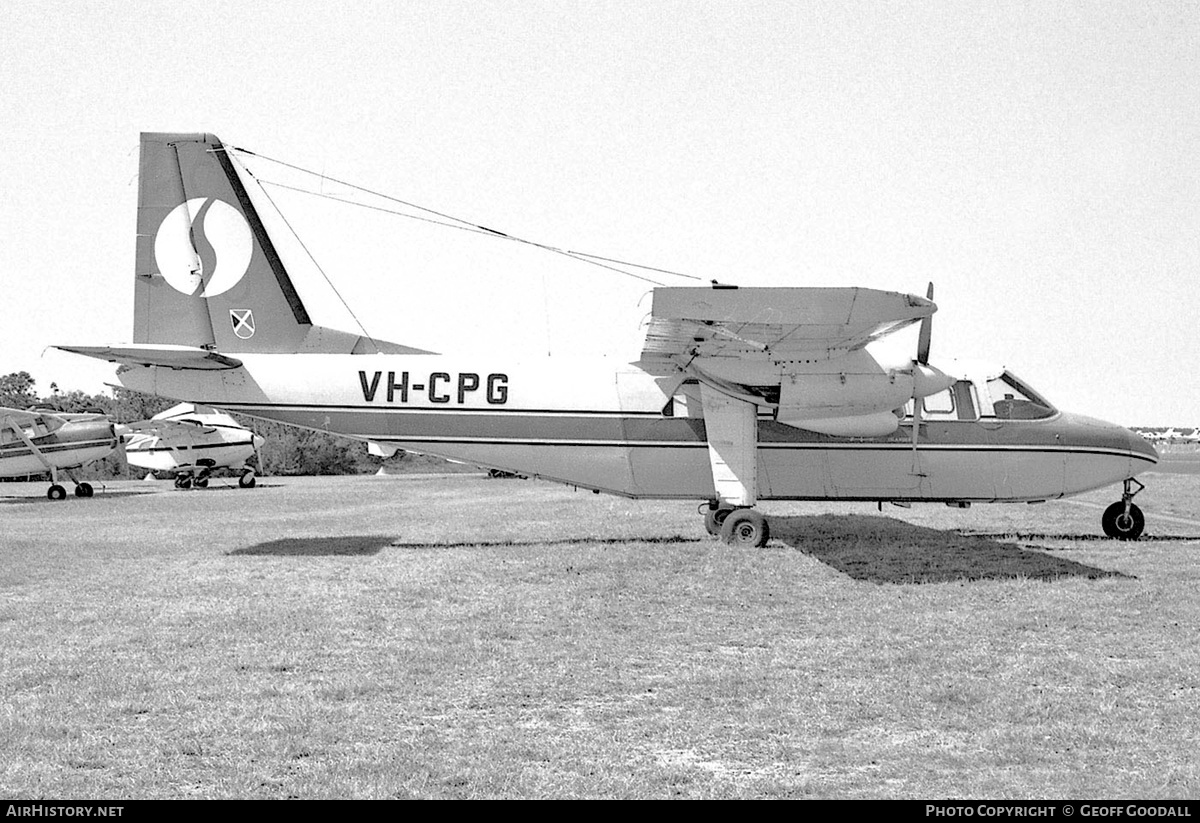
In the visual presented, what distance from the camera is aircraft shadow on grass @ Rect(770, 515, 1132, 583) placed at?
11641 mm

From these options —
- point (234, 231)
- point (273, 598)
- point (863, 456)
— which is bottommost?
point (273, 598)

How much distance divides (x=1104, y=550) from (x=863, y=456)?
3567mm

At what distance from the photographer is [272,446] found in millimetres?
61719

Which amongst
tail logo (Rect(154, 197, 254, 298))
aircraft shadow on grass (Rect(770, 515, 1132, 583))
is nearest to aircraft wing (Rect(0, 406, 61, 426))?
tail logo (Rect(154, 197, 254, 298))

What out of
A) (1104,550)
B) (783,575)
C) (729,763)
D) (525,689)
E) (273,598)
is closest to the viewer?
(729,763)

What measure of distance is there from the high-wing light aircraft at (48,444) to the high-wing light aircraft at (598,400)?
20.3 metres

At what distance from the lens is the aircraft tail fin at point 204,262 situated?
47.9ft

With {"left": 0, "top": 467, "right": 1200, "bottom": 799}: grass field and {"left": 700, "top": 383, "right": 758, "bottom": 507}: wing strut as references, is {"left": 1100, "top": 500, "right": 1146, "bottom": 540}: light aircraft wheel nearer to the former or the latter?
{"left": 0, "top": 467, "right": 1200, "bottom": 799}: grass field

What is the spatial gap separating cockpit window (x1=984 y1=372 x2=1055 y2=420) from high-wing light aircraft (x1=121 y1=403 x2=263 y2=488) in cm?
3017

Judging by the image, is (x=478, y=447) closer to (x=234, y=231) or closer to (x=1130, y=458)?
(x=234, y=231)

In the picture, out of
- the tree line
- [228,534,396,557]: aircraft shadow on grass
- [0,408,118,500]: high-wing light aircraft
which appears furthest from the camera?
the tree line

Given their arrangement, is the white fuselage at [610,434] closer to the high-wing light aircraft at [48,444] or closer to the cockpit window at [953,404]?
the cockpit window at [953,404]

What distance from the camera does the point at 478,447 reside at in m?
14.9

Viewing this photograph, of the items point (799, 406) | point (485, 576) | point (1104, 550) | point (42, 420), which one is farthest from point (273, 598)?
point (42, 420)
